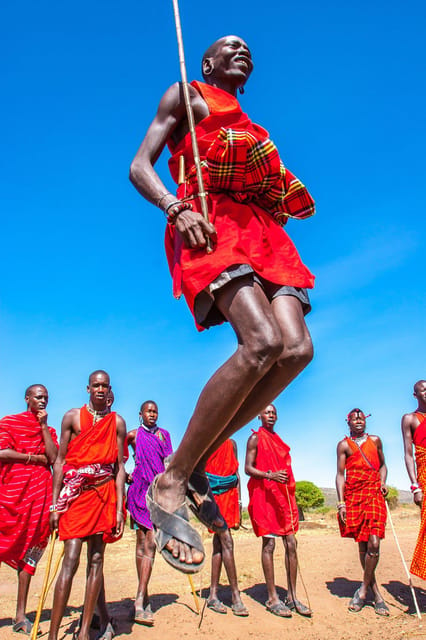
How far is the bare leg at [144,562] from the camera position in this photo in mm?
6555

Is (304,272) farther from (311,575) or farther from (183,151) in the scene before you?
(311,575)

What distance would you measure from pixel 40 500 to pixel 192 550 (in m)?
5.19

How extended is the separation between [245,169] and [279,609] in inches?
247

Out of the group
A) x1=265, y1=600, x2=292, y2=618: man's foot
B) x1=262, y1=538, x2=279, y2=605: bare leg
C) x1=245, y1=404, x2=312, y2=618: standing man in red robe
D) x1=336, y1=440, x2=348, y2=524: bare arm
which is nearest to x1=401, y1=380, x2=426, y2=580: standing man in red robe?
x1=336, y1=440, x2=348, y2=524: bare arm

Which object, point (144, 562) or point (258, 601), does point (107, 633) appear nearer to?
point (144, 562)

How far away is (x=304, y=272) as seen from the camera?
254 centimetres

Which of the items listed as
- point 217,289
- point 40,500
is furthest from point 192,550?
point 40,500

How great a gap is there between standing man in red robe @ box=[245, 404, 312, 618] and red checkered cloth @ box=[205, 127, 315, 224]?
5019 millimetres

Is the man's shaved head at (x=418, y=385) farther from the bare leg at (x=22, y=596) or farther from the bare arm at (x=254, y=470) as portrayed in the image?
the bare leg at (x=22, y=596)

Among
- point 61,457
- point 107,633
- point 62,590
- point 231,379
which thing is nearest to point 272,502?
point 107,633

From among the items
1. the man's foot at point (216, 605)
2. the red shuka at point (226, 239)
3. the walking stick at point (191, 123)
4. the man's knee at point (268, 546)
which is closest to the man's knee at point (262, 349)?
the red shuka at point (226, 239)

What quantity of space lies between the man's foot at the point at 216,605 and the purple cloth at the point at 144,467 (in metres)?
1.29

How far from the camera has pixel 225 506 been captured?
25.3ft

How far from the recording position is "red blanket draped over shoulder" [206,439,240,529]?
7711 millimetres
